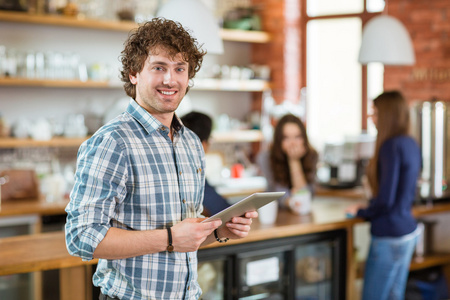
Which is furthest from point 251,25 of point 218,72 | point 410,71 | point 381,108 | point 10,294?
point 10,294

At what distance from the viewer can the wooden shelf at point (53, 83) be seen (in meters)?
5.13

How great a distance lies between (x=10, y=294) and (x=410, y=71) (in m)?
4.37

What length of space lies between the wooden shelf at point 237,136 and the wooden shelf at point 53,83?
3.89 feet

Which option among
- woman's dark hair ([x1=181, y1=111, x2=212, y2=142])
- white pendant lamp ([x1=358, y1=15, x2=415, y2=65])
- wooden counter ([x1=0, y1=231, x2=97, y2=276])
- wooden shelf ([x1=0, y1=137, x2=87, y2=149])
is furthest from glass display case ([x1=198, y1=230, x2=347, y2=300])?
wooden shelf ([x1=0, y1=137, x2=87, y2=149])

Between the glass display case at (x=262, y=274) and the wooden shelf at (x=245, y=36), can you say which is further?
the wooden shelf at (x=245, y=36)

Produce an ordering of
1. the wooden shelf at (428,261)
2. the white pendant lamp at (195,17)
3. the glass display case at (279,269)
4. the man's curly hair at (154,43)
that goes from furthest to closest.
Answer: the wooden shelf at (428,261) < the glass display case at (279,269) < the white pendant lamp at (195,17) < the man's curly hair at (154,43)

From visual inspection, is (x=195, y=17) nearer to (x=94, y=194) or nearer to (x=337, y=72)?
(x=94, y=194)

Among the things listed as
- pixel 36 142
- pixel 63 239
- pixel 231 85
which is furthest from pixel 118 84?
Result: pixel 63 239

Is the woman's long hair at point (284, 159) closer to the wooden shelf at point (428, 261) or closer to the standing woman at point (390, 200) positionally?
the standing woman at point (390, 200)

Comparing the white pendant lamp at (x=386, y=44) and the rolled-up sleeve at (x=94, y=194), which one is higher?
the white pendant lamp at (x=386, y=44)

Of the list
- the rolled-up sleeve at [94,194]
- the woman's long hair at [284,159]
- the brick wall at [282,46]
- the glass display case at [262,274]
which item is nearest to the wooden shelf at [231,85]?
the brick wall at [282,46]

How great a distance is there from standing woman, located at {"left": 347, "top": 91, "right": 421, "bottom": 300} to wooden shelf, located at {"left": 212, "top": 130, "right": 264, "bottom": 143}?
2.75 meters

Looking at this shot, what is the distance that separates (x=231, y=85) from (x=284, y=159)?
8.11ft

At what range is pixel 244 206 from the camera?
6.13 feet
